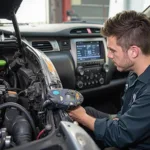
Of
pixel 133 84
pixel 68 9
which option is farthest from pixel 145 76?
pixel 68 9

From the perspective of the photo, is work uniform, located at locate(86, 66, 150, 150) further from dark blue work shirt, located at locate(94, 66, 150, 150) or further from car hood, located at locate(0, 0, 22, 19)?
car hood, located at locate(0, 0, 22, 19)

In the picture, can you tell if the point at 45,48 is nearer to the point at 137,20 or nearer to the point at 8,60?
the point at 8,60

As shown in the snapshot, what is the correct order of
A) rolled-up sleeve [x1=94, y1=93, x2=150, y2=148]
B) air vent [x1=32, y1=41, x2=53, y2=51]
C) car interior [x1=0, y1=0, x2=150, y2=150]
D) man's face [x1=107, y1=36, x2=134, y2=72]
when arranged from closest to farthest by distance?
car interior [x1=0, y1=0, x2=150, y2=150], rolled-up sleeve [x1=94, y1=93, x2=150, y2=148], man's face [x1=107, y1=36, x2=134, y2=72], air vent [x1=32, y1=41, x2=53, y2=51]

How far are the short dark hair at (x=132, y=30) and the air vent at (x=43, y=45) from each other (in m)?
0.84

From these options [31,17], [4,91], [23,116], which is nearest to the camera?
[23,116]

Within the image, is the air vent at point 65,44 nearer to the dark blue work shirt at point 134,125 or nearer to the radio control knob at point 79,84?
the radio control knob at point 79,84

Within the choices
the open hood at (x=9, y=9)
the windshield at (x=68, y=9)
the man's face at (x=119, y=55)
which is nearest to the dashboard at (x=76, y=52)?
the windshield at (x=68, y=9)

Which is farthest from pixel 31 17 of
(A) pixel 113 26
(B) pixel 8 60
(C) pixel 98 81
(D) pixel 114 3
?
(A) pixel 113 26

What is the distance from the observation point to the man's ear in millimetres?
1100

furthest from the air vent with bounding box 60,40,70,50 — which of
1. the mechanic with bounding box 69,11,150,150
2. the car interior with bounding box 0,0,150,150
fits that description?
the mechanic with bounding box 69,11,150,150

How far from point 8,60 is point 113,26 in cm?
63

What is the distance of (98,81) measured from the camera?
2117mm

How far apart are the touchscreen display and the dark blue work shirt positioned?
88 cm

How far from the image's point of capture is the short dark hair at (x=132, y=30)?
1.10m
